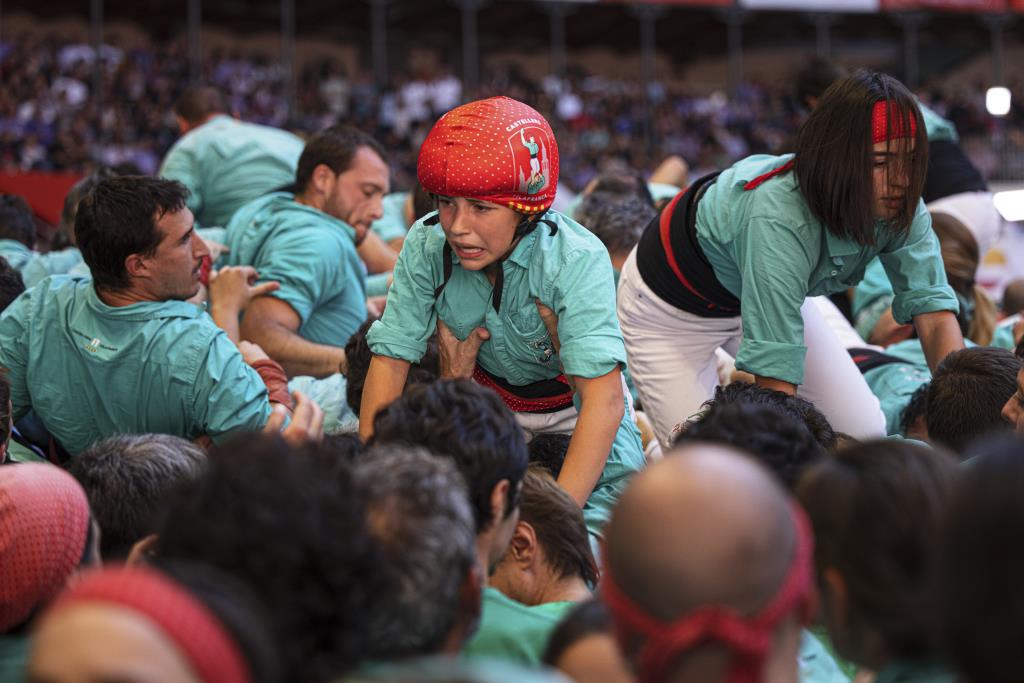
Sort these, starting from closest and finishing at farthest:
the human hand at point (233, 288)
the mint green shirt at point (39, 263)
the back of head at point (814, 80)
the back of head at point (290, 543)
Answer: the back of head at point (290, 543)
the human hand at point (233, 288)
the mint green shirt at point (39, 263)
the back of head at point (814, 80)

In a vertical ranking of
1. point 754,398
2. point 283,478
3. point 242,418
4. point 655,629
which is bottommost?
point 242,418

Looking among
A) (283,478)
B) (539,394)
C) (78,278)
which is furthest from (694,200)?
(283,478)

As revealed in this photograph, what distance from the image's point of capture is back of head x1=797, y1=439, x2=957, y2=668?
1507mm

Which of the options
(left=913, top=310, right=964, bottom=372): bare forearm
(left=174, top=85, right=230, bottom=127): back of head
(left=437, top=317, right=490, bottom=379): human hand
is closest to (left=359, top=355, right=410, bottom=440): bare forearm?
(left=437, top=317, right=490, bottom=379): human hand

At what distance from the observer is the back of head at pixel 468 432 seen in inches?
80.5

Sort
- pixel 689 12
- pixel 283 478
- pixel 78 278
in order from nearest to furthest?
1. pixel 283 478
2. pixel 78 278
3. pixel 689 12

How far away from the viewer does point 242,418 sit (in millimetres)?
3121

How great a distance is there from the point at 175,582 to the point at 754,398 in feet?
5.41

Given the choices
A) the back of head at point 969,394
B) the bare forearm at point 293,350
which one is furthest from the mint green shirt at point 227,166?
the back of head at point 969,394

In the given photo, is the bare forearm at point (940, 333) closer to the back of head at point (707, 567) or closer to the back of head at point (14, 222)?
the back of head at point (707, 567)

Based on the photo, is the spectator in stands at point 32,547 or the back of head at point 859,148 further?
the back of head at point 859,148

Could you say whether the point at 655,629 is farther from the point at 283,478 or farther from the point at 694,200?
the point at 694,200

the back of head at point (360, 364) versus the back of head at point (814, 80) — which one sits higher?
the back of head at point (814, 80)

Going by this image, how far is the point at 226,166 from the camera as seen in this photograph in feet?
17.8
